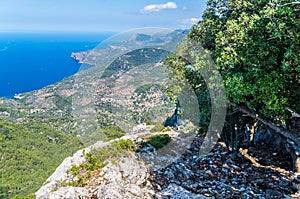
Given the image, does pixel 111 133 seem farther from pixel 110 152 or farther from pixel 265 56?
pixel 265 56

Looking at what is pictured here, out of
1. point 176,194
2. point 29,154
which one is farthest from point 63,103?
point 176,194

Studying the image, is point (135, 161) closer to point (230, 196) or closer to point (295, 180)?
point (230, 196)

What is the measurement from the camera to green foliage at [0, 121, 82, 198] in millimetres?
58412

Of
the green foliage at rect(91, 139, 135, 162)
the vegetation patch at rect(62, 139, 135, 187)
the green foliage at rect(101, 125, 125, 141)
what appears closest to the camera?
the vegetation patch at rect(62, 139, 135, 187)

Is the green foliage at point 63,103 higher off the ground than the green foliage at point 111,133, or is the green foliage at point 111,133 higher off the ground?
the green foliage at point 111,133

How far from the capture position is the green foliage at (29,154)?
58.4 m

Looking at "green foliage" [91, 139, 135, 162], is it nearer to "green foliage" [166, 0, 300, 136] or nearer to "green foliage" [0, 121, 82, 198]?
"green foliage" [166, 0, 300, 136]

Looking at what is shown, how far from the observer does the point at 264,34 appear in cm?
Answer: 791

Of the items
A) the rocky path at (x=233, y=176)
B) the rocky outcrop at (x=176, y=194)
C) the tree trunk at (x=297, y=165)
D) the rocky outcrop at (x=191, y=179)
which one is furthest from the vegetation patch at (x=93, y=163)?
the tree trunk at (x=297, y=165)

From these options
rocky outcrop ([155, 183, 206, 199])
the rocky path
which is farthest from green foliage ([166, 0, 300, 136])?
rocky outcrop ([155, 183, 206, 199])

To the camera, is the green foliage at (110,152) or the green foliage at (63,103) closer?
the green foliage at (110,152)

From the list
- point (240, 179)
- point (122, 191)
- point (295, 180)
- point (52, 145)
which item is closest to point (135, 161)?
point (122, 191)

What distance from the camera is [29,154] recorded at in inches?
3145

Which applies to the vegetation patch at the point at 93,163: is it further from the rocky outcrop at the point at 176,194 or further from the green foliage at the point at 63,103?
the green foliage at the point at 63,103
